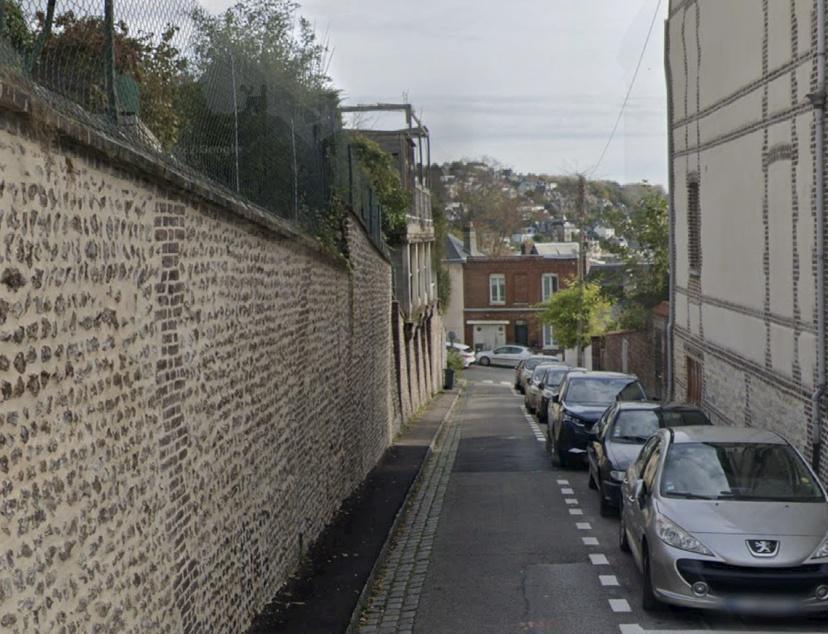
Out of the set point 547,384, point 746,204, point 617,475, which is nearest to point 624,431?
point 617,475

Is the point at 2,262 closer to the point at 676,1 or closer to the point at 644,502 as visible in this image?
the point at 644,502

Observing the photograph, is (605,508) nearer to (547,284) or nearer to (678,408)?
(678,408)

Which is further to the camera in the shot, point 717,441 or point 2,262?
point 717,441

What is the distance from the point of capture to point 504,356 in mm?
77625

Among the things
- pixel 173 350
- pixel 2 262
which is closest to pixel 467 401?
pixel 173 350

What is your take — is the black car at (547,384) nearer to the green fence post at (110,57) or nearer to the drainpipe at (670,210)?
the drainpipe at (670,210)

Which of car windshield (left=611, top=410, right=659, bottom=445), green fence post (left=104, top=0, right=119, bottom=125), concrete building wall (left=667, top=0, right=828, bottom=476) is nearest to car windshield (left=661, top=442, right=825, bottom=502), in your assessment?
concrete building wall (left=667, top=0, right=828, bottom=476)

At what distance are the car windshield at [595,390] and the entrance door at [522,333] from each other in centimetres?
5809

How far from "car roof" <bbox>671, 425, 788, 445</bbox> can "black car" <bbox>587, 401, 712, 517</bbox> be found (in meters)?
3.71

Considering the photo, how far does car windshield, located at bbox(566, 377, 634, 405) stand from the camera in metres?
24.1

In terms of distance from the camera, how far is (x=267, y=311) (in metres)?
11.4

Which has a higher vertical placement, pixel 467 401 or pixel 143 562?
pixel 143 562

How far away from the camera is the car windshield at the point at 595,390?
79.1 feet

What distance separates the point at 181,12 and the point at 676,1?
2032cm
